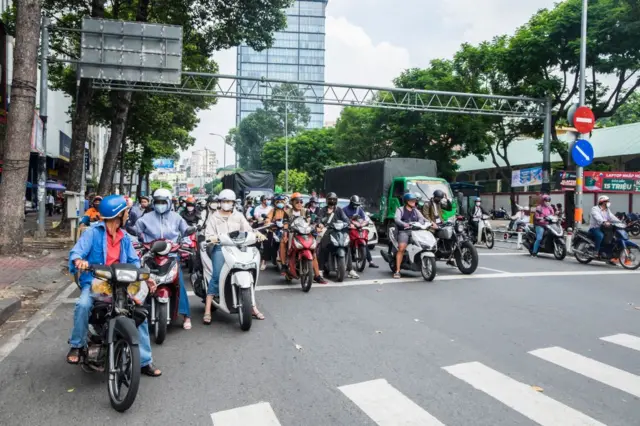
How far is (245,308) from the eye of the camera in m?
5.88

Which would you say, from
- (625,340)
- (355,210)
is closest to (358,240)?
(355,210)

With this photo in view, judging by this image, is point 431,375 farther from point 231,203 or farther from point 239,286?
point 231,203

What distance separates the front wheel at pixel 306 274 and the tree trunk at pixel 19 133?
22.0 feet

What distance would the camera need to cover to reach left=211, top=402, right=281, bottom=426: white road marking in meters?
3.50

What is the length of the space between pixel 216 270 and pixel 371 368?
2.53m

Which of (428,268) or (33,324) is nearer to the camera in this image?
(33,324)

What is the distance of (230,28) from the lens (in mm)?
20672

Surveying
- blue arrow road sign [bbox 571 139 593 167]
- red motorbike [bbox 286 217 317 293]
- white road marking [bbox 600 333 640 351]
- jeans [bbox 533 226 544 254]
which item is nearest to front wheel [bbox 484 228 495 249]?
jeans [bbox 533 226 544 254]

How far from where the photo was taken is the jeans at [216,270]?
6.38 m

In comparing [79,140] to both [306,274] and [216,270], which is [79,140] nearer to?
[306,274]

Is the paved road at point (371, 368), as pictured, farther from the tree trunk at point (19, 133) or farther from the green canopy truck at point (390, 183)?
the green canopy truck at point (390, 183)

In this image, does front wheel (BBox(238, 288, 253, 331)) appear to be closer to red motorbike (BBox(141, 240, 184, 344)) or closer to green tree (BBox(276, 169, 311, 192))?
red motorbike (BBox(141, 240, 184, 344))

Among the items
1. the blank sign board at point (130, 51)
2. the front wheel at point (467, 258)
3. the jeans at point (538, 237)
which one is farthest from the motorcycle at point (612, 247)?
the blank sign board at point (130, 51)

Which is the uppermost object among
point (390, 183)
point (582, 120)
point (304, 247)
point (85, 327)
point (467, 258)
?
point (582, 120)
